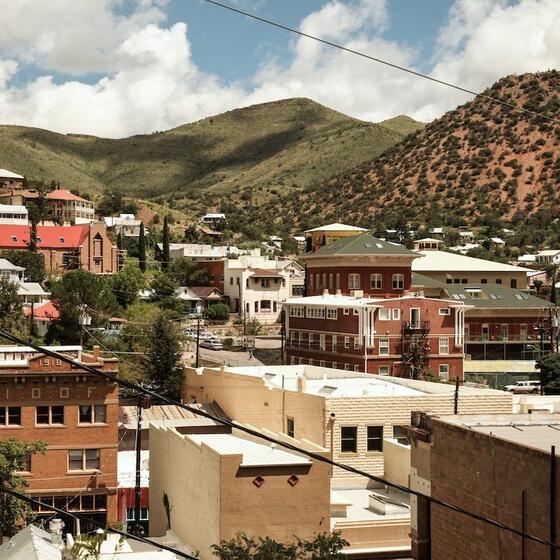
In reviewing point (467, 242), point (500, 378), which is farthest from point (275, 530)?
point (467, 242)

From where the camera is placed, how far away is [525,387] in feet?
194

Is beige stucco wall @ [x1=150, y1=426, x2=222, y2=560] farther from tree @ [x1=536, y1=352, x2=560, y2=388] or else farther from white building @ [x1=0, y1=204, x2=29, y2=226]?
white building @ [x1=0, y1=204, x2=29, y2=226]

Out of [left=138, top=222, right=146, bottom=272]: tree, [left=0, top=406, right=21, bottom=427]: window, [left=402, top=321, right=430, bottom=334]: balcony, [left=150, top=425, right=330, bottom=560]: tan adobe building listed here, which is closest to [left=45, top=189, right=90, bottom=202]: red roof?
[left=138, top=222, right=146, bottom=272]: tree

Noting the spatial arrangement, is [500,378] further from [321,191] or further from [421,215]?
[321,191]

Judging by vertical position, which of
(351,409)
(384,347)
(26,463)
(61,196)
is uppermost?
(61,196)

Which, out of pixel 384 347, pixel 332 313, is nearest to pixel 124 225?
pixel 332 313

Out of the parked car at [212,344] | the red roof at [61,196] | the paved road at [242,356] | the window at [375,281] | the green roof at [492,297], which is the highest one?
the red roof at [61,196]

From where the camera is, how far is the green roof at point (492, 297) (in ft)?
234

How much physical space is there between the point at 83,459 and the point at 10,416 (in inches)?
114

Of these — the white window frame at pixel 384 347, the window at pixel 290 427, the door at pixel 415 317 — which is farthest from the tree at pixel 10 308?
the window at pixel 290 427

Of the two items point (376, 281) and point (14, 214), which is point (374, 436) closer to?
point (376, 281)

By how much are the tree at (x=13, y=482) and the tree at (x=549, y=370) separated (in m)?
32.5

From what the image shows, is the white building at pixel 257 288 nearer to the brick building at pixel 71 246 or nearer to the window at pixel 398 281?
the brick building at pixel 71 246

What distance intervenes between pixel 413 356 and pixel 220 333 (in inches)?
917
